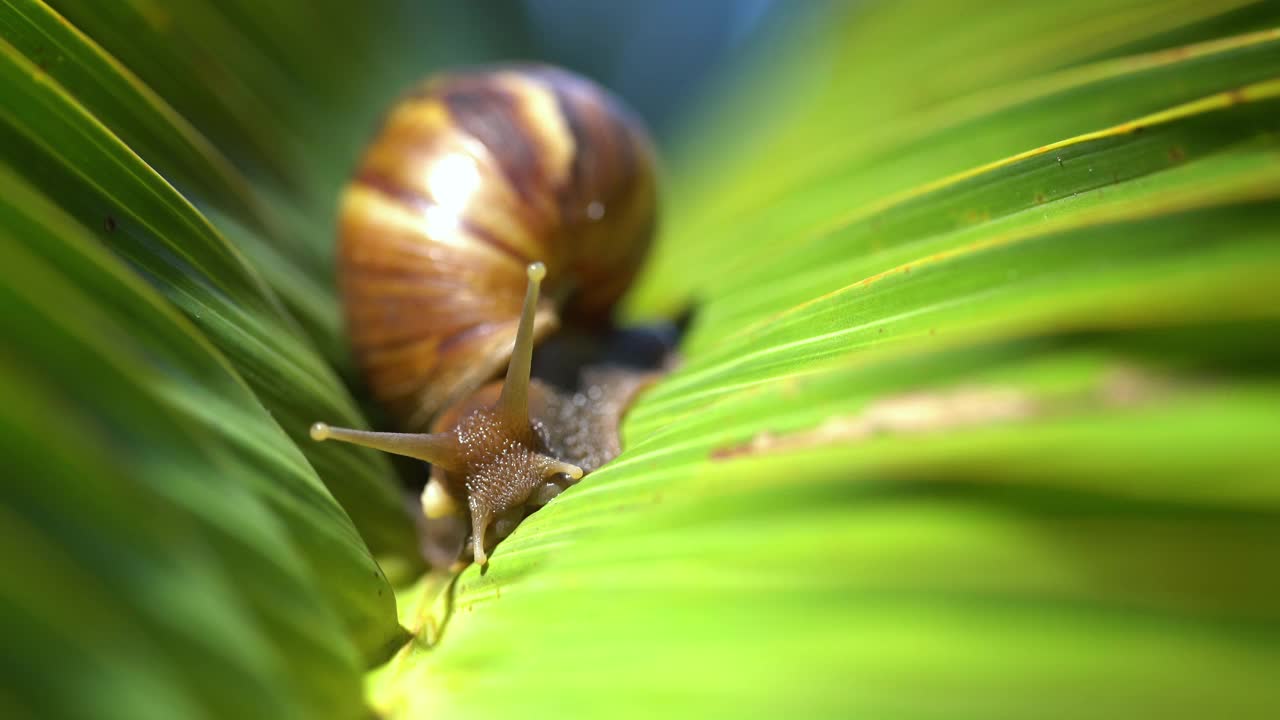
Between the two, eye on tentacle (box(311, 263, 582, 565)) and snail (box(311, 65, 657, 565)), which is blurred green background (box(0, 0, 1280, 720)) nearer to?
eye on tentacle (box(311, 263, 582, 565))

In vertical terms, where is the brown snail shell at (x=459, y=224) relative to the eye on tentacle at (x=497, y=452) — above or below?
above

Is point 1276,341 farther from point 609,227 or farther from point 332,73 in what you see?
point 332,73

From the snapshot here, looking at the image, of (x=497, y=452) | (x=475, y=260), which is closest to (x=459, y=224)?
(x=475, y=260)

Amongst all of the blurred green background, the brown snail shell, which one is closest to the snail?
the brown snail shell

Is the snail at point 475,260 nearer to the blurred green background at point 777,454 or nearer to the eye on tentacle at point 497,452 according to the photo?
the eye on tentacle at point 497,452

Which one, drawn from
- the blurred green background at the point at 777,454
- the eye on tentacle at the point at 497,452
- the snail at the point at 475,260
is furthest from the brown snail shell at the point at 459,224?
the blurred green background at the point at 777,454

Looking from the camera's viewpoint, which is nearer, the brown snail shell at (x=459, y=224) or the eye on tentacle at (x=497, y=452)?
the eye on tentacle at (x=497, y=452)

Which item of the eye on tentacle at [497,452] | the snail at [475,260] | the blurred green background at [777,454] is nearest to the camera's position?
the blurred green background at [777,454]
